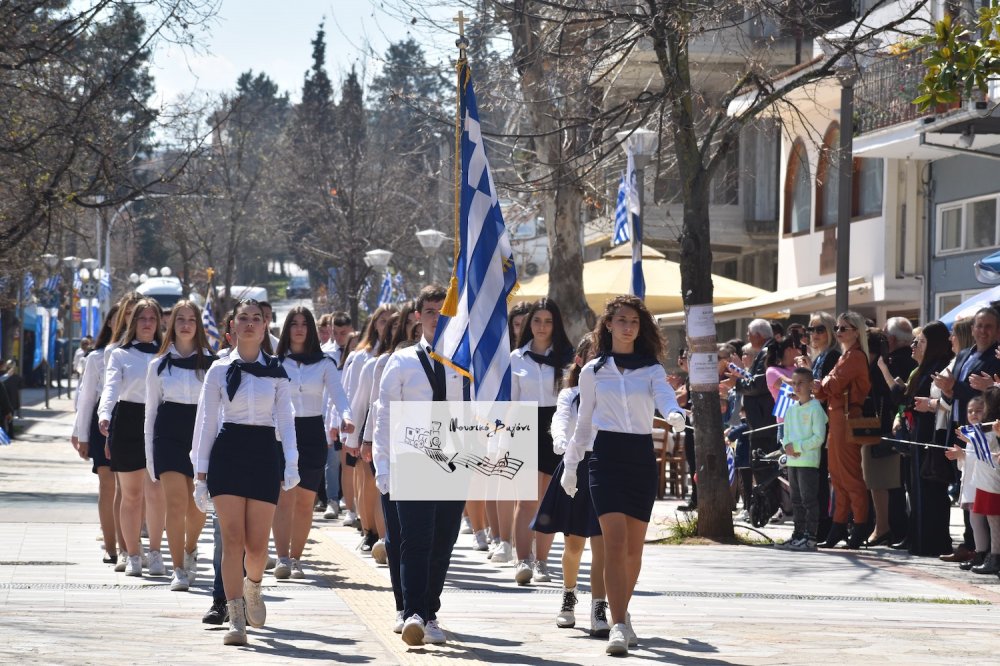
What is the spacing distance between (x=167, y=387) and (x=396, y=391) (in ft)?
9.66

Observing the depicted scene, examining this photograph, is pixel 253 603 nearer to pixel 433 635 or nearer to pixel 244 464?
pixel 244 464

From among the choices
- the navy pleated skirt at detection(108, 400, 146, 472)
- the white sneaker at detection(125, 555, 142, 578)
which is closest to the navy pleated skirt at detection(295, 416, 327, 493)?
the navy pleated skirt at detection(108, 400, 146, 472)

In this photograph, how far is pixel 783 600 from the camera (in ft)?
35.0

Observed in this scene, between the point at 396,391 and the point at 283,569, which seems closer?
the point at 396,391

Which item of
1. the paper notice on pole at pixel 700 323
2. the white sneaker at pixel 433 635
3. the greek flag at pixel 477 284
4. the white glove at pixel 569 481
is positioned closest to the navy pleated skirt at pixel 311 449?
the greek flag at pixel 477 284

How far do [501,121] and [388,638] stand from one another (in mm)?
29299

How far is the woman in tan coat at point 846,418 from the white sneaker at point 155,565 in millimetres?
5942

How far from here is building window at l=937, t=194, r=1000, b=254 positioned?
2400cm

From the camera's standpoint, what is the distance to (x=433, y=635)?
8.46 m

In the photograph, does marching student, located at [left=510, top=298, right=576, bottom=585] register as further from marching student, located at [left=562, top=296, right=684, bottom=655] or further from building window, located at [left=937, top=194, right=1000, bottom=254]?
building window, located at [left=937, top=194, right=1000, bottom=254]

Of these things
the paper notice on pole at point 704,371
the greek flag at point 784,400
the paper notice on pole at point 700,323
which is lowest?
the greek flag at point 784,400

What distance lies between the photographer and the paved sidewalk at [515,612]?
27.2 ft

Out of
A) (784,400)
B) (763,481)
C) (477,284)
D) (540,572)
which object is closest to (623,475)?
(477,284)

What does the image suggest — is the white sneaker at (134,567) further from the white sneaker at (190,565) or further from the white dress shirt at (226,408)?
the white dress shirt at (226,408)
